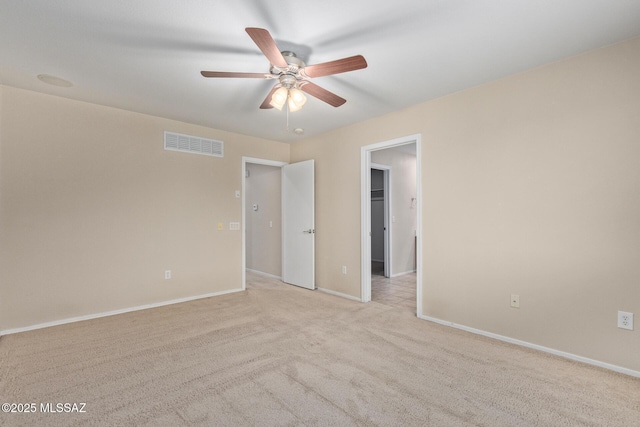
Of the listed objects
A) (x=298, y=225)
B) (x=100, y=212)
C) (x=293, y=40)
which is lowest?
(x=298, y=225)

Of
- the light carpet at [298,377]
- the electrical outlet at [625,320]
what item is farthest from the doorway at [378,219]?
the electrical outlet at [625,320]

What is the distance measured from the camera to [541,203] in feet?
8.76

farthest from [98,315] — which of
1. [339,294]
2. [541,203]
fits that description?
[541,203]

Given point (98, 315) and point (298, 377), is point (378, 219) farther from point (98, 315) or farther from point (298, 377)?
point (98, 315)

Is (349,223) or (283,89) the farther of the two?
(349,223)

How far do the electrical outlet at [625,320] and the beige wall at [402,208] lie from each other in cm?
364

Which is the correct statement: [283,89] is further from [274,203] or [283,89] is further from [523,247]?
[274,203]

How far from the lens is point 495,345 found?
109 inches

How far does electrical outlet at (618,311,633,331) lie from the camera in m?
2.26

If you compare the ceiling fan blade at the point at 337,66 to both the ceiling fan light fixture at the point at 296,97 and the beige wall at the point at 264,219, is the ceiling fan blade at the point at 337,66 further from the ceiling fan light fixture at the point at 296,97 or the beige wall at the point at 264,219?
the beige wall at the point at 264,219

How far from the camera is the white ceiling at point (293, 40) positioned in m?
1.91

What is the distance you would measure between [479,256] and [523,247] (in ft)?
1.32

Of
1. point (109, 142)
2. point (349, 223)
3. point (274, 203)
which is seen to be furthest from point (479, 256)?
point (109, 142)

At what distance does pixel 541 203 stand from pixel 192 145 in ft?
13.8
